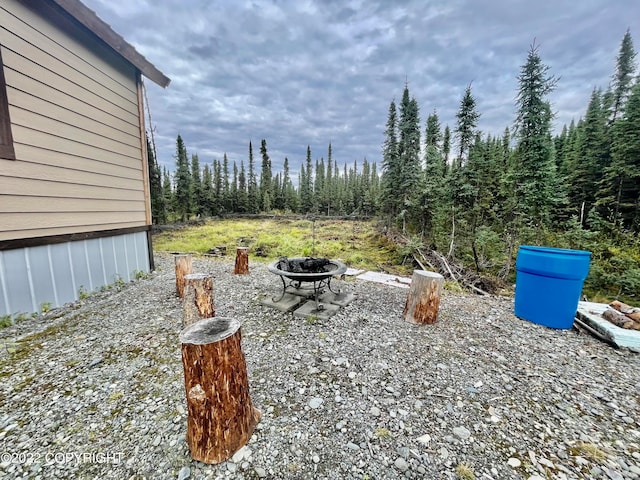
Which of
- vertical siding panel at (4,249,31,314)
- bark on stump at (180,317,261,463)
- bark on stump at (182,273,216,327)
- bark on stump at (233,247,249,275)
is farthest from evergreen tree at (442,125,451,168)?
vertical siding panel at (4,249,31,314)

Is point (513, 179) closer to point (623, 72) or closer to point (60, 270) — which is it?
point (60, 270)

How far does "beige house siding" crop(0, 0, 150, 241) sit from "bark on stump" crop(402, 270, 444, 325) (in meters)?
5.24

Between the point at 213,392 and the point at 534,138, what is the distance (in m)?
7.86

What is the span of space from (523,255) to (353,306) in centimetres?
249

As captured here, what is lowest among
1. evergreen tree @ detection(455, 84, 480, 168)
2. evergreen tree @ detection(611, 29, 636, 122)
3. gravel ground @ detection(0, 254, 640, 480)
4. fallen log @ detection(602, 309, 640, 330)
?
gravel ground @ detection(0, 254, 640, 480)

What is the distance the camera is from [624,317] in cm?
298

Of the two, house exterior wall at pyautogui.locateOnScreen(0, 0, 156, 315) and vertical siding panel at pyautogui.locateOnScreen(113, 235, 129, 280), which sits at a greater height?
house exterior wall at pyautogui.locateOnScreen(0, 0, 156, 315)

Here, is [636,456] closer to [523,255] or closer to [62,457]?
[523,255]

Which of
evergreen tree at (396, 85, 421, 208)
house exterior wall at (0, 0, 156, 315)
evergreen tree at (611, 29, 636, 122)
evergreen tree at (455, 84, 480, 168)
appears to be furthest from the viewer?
evergreen tree at (611, 29, 636, 122)

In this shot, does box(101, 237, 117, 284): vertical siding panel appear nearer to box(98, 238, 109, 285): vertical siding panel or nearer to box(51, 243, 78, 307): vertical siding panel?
box(98, 238, 109, 285): vertical siding panel

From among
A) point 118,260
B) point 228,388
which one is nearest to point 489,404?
point 228,388

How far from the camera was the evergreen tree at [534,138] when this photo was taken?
18.0 feet

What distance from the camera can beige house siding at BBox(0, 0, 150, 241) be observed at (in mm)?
3010

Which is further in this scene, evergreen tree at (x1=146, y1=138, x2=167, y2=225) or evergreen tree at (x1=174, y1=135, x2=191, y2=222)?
evergreen tree at (x1=174, y1=135, x2=191, y2=222)
